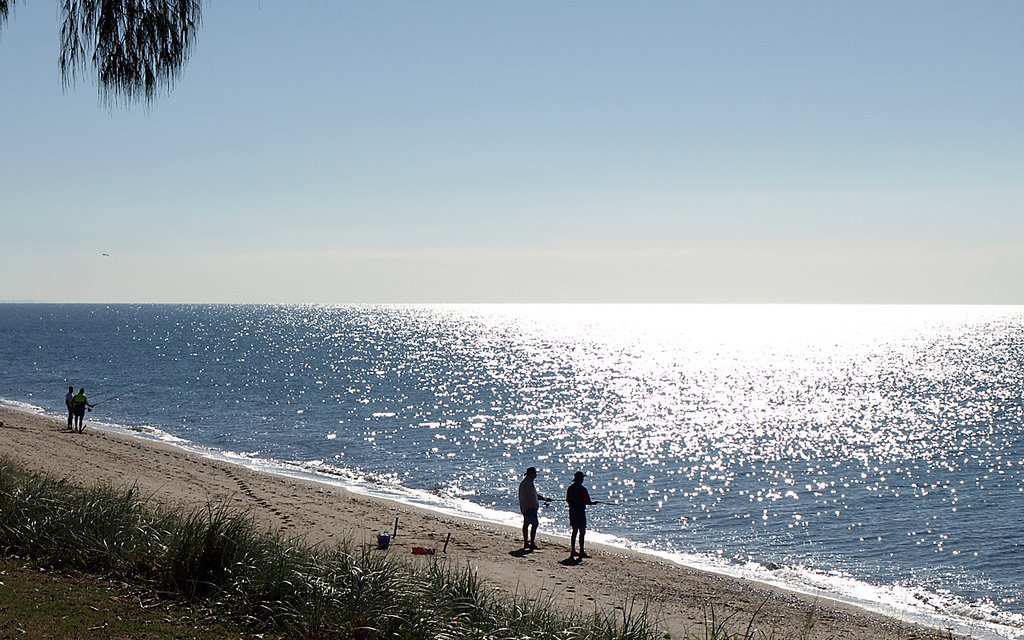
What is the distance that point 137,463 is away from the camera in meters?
29.5

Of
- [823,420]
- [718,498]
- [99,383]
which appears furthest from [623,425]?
[99,383]

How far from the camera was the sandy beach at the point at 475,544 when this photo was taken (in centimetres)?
A: 1631

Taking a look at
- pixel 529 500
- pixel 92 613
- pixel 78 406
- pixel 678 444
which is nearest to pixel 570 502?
pixel 529 500

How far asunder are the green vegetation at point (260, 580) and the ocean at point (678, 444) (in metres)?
13.2

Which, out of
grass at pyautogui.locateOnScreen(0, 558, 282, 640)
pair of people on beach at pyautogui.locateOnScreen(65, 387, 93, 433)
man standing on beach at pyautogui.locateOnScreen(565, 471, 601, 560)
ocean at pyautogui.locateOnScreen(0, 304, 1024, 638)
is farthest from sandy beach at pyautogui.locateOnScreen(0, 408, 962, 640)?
grass at pyautogui.locateOnScreen(0, 558, 282, 640)

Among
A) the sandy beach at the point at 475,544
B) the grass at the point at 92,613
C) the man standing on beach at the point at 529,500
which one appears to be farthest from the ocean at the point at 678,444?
the grass at the point at 92,613

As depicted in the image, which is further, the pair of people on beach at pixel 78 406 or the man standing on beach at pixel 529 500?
the pair of people on beach at pixel 78 406

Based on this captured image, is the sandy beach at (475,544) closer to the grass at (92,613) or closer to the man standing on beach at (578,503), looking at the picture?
the man standing on beach at (578,503)

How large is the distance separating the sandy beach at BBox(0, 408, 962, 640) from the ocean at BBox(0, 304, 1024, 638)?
197 centimetres

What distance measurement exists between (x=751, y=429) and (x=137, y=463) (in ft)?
126

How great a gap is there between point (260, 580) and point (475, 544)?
12.1 meters

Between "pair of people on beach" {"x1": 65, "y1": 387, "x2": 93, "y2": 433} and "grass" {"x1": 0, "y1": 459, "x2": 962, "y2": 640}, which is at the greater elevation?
"grass" {"x1": 0, "y1": 459, "x2": 962, "y2": 640}

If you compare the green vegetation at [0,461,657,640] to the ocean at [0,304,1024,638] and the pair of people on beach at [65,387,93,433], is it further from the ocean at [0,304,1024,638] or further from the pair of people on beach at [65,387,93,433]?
the pair of people on beach at [65,387,93,433]

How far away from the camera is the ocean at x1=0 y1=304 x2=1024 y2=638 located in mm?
23625
